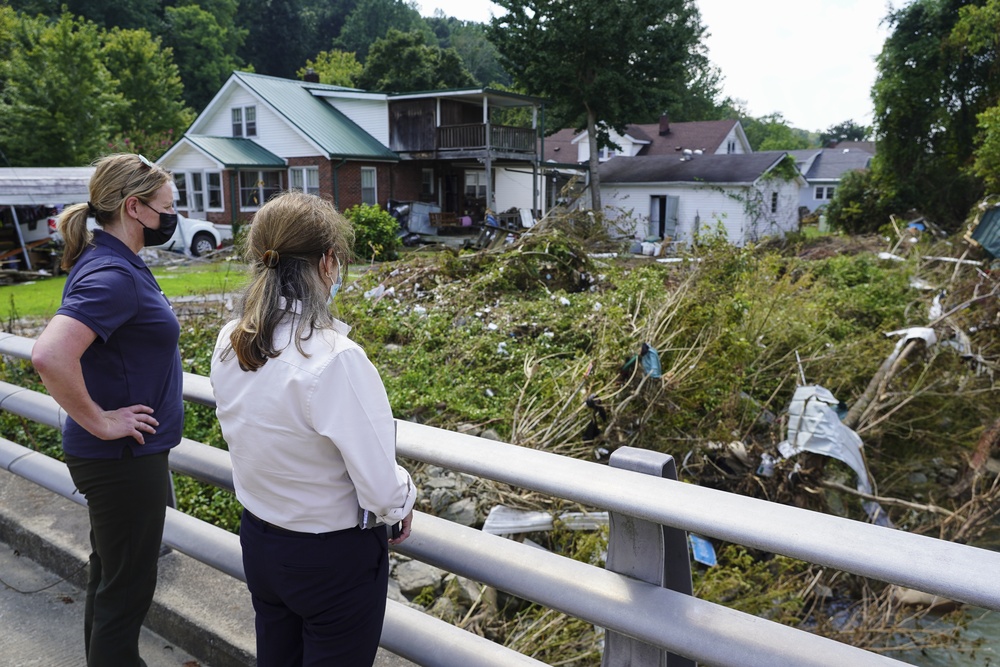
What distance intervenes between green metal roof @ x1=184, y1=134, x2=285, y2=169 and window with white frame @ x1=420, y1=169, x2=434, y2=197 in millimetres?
5543

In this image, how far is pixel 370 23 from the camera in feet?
263

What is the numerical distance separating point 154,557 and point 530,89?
33266mm

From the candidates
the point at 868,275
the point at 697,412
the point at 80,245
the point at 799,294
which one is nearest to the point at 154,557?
the point at 80,245

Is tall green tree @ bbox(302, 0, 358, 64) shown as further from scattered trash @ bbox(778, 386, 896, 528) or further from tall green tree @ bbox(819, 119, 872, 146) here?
scattered trash @ bbox(778, 386, 896, 528)

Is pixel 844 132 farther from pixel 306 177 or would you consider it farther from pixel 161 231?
pixel 161 231

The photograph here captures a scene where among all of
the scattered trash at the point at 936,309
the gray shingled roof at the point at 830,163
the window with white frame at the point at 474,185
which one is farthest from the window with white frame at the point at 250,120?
the gray shingled roof at the point at 830,163

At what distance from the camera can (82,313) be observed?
7.80 ft

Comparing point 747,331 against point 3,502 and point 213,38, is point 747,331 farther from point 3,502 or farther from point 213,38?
point 213,38

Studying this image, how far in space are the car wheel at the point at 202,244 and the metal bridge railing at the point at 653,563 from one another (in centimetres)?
2177

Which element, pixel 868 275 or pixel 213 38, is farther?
pixel 213 38

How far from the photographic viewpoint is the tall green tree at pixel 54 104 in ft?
88.1

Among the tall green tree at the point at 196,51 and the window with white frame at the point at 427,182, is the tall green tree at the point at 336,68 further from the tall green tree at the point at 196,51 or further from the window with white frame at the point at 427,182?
the window with white frame at the point at 427,182

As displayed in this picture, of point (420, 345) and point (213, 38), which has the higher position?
point (213, 38)

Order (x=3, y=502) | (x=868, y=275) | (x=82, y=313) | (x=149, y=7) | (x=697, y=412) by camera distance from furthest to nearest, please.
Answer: (x=149, y=7) < (x=868, y=275) < (x=697, y=412) < (x=3, y=502) < (x=82, y=313)
